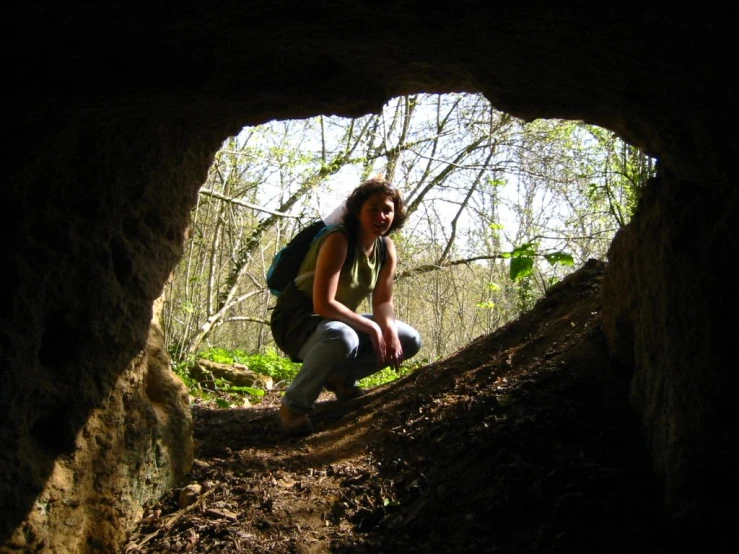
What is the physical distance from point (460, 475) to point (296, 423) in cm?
135

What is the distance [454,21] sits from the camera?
1.65 metres

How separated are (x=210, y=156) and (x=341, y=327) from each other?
1.31m

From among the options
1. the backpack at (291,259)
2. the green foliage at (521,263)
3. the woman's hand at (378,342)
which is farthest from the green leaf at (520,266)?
the backpack at (291,259)

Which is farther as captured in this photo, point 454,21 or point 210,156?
point 210,156

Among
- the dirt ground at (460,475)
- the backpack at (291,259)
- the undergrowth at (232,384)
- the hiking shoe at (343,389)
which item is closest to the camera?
the dirt ground at (460,475)

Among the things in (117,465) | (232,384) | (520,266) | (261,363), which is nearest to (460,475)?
(117,465)

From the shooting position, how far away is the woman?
364 cm

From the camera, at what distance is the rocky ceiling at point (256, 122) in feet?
5.24

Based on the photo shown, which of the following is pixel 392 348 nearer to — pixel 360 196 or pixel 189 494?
pixel 360 196

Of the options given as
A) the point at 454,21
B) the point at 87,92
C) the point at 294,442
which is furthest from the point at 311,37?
the point at 294,442

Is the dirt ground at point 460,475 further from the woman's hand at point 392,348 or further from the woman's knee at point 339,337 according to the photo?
the woman's knee at point 339,337

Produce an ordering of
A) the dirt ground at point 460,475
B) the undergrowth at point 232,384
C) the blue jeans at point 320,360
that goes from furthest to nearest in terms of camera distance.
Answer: the undergrowth at point 232,384 < the blue jeans at point 320,360 < the dirt ground at point 460,475

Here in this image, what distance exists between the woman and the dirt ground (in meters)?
0.34

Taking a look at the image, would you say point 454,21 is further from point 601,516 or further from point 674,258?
point 601,516
